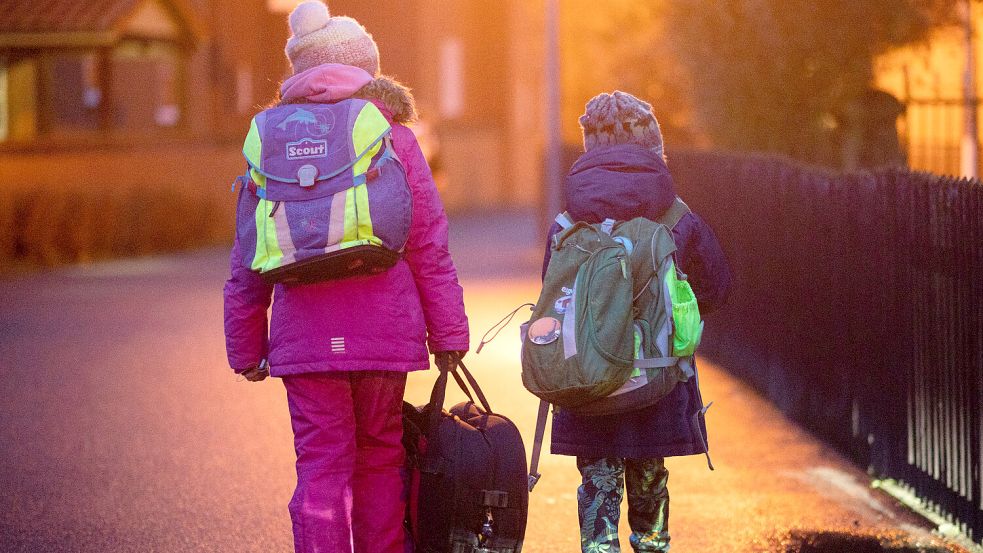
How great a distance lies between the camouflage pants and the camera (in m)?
4.98

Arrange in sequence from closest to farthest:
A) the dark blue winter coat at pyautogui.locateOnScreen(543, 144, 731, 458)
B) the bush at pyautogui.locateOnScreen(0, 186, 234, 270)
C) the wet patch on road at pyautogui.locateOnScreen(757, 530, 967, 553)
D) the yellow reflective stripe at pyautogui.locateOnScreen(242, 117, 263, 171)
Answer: the yellow reflective stripe at pyautogui.locateOnScreen(242, 117, 263, 171), the dark blue winter coat at pyautogui.locateOnScreen(543, 144, 731, 458), the wet patch on road at pyautogui.locateOnScreen(757, 530, 967, 553), the bush at pyautogui.locateOnScreen(0, 186, 234, 270)

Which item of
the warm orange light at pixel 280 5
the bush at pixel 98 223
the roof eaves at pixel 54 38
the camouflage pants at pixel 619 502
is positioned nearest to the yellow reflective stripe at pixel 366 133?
the camouflage pants at pixel 619 502

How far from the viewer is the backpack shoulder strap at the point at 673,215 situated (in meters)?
4.89

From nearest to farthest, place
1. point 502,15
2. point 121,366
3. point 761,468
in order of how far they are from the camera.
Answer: point 761,468 → point 121,366 → point 502,15

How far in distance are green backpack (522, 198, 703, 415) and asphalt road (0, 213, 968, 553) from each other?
146 centimetres

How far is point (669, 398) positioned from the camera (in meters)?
4.88

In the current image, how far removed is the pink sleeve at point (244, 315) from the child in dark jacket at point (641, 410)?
2.84 feet

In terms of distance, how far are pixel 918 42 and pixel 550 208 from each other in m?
7.72

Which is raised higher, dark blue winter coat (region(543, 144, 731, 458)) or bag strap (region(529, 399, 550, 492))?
dark blue winter coat (region(543, 144, 731, 458))

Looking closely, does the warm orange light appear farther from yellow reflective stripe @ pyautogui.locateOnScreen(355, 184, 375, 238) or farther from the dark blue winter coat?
yellow reflective stripe @ pyautogui.locateOnScreen(355, 184, 375, 238)

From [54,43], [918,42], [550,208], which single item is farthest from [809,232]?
[54,43]

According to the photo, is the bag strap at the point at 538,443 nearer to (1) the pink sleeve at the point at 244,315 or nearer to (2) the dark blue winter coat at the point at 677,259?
(2) the dark blue winter coat at the point at 677,259

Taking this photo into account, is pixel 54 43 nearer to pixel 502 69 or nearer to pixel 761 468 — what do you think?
pixel 502 69

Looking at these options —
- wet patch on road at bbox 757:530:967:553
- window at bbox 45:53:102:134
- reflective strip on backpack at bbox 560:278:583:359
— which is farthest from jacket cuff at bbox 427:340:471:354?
window at bbox 45:53:102:134
